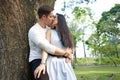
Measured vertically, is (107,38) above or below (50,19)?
above

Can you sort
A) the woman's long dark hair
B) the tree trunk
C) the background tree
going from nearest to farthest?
the woman's long dark hair → the tree trunk → the background tree

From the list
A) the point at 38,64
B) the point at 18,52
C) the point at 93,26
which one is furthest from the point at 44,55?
the point at 93,26

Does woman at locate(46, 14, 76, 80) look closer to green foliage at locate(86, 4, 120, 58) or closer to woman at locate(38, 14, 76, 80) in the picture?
woman at locate(38, 14, 76, 80)

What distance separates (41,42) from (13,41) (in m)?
0.62

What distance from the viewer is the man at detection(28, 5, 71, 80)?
3561 millimetres

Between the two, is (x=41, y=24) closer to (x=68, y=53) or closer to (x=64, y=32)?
(x=64, y=32)

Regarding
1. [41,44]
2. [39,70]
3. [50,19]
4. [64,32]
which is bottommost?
[39,70]

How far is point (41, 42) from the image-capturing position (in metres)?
3.54

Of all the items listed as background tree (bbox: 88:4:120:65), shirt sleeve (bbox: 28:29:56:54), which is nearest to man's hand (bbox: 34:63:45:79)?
shirt sleeve (bbox: 28:29:56:54)

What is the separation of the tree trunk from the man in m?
0.33

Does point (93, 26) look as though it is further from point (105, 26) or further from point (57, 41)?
point (57, 41)

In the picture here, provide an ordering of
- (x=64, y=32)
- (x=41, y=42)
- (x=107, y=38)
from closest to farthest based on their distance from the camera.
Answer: (x=41, y=42)
(x=64, y=32)
(x=107, y=38)

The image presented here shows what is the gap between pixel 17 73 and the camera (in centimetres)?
402

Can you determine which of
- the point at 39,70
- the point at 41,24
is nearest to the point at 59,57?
the point at 39,70
